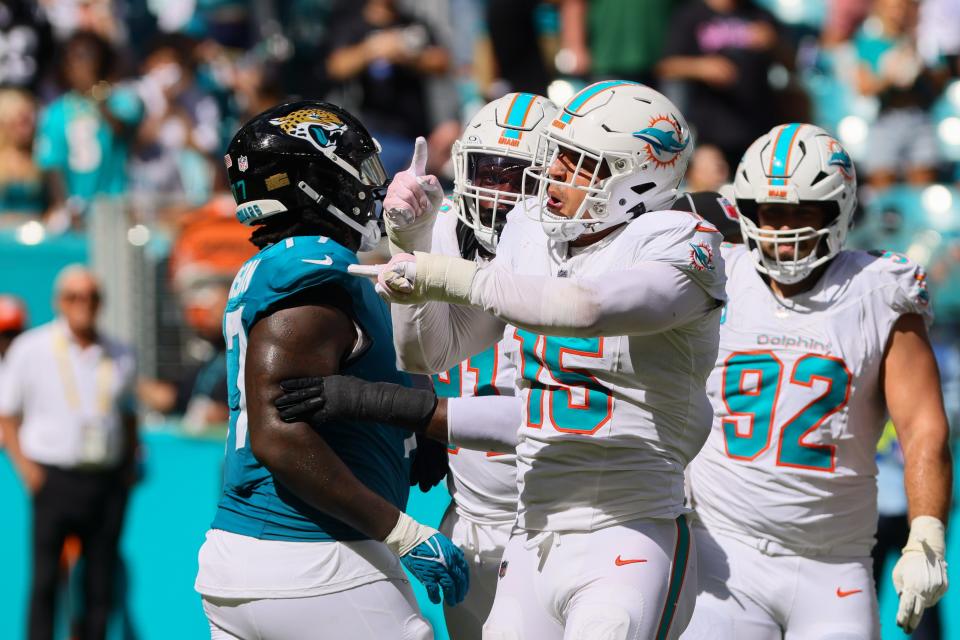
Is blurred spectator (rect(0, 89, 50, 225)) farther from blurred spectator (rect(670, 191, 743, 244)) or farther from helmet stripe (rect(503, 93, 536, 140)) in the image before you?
blurred spectator (rect(670, 191, 743, 244))

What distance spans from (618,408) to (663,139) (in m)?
0.66

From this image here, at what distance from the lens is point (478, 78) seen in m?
9.57

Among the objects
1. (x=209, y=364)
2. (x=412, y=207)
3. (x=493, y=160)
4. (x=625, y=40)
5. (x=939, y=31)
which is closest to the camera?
(x=412, y=207)

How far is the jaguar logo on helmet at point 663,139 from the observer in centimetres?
342

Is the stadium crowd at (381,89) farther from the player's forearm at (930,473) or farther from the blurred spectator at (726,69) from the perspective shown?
the player's forearm at (930,473)

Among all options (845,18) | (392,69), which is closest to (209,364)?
(392,69)

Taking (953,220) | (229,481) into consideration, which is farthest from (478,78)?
(229,481)

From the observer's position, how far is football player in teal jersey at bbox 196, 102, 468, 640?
10.7 ft

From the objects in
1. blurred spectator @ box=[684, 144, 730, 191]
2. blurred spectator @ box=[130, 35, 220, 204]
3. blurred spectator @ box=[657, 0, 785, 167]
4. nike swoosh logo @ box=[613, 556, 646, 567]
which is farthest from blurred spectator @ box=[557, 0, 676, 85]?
nike swoosh logo @ box=[613, 556, 646, 567]

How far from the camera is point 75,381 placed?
7.54m

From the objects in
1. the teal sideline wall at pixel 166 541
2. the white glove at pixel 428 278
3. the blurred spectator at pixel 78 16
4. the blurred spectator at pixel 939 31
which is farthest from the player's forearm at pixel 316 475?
the blurred spectator at pixel 78 16

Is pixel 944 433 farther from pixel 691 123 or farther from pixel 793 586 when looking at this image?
pixel 691 123

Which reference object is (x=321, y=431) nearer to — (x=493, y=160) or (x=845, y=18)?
(x=493, y=160)

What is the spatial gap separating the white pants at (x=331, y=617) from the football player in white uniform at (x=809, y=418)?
1.10 m
